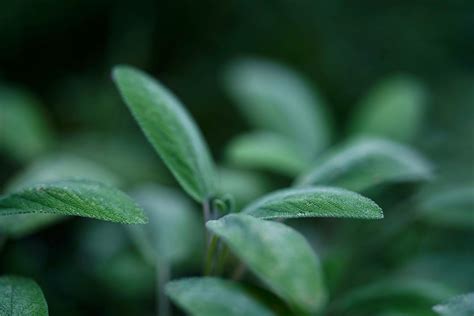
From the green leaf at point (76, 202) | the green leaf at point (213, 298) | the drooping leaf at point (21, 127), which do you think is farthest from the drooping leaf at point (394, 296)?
the drooping leaf at point (21, 127)

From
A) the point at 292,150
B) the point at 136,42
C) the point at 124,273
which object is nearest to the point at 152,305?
the point at 124,273

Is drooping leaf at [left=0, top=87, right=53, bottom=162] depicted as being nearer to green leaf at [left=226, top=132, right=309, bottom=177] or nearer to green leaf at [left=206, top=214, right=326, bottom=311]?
green leaf at [left=226, top=132, right=309, bottom=177]

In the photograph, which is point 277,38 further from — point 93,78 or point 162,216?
→ point 162,216

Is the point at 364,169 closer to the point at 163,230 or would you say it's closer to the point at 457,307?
the point at 457,307

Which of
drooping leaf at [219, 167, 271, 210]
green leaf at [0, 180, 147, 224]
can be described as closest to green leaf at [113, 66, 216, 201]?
green leaf at [0, 180, 147, 224]

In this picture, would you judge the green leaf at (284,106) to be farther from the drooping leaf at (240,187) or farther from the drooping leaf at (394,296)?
the drooping leaf at (394,296)

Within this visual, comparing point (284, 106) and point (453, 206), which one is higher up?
point (284, 106)

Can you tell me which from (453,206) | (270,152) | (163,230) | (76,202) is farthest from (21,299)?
(453,206)
